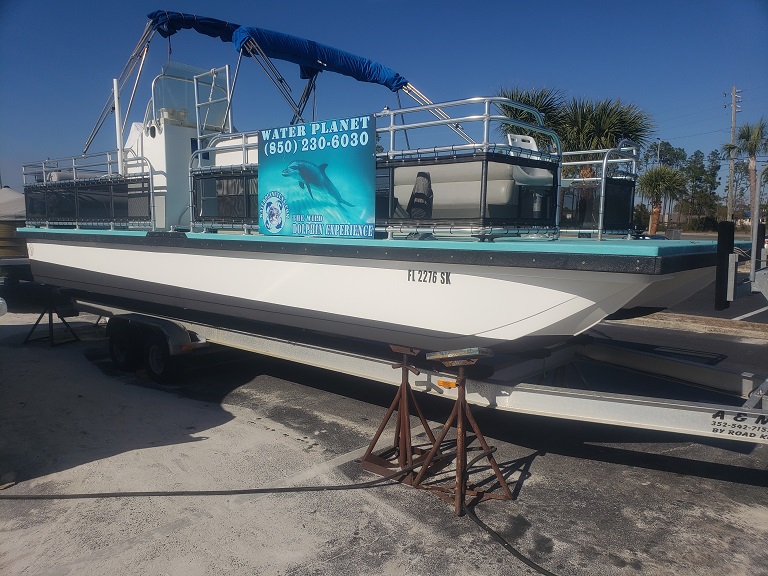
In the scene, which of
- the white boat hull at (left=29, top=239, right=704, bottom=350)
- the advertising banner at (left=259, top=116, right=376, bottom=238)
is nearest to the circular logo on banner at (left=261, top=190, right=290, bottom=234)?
the advertising banner at (left=259, top=116, right=376, bottom=238)

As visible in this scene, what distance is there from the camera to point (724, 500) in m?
4.21

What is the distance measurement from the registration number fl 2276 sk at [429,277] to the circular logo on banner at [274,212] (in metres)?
1.57

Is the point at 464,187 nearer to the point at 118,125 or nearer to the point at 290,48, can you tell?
the point at 290,48

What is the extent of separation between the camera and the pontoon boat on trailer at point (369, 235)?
162 inches

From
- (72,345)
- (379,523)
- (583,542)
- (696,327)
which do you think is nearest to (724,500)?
(583,542)

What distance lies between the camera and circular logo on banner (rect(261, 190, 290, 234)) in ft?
18.3

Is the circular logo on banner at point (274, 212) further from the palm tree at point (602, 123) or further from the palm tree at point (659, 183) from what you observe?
the palm tree at point (659, 183)

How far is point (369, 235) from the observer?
194 inches

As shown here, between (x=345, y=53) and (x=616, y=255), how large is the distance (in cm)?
602

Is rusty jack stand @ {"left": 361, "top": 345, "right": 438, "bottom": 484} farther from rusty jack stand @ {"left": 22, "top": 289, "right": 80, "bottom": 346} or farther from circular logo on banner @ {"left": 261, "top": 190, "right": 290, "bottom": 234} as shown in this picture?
rusty jack stand @ {"left": 22, "top": 289, "right": 80, "bottom": 346}

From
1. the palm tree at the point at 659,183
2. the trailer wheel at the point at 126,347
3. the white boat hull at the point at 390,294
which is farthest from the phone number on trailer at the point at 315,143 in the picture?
the palm tree at the point at 659,183

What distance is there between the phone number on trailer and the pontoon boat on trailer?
1cm

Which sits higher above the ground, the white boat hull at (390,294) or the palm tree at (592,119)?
the palm tree at (592,119)

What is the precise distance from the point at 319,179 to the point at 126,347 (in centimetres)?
401
